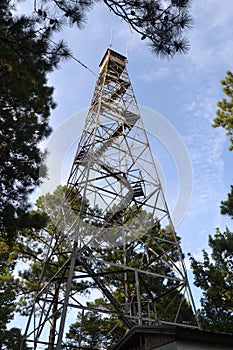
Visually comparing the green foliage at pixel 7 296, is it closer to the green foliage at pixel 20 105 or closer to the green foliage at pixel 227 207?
the green foliage at pixel 20 105

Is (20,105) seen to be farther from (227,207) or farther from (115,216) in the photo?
(227,207)

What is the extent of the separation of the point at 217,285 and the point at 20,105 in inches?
360

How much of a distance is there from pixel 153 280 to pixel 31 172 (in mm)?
7887

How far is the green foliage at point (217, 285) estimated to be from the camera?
1045 cm

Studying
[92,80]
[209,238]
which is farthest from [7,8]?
[209,238]

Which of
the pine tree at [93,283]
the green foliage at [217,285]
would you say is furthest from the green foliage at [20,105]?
the green foliage at [217,285]

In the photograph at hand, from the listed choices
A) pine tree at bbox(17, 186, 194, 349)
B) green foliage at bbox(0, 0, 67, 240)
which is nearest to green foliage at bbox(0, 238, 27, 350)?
pine tree at bbox(17, 186, 194, 349)

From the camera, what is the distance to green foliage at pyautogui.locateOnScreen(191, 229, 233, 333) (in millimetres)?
10453

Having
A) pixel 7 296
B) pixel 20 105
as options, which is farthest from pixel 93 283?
pixel 20 105

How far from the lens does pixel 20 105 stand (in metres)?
5.85

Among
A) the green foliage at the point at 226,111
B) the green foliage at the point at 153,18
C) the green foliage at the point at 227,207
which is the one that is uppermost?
the green foliage at the point at 226,111

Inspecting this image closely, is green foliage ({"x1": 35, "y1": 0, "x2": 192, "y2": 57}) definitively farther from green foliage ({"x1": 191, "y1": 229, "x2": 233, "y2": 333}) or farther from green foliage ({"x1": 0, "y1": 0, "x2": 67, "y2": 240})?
green foliage ({"x1": 191, "y1": 229, "x2": 233, "y2": 333})

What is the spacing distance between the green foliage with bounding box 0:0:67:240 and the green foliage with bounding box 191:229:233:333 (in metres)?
7.54

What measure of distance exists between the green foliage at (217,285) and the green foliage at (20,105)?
754cm
